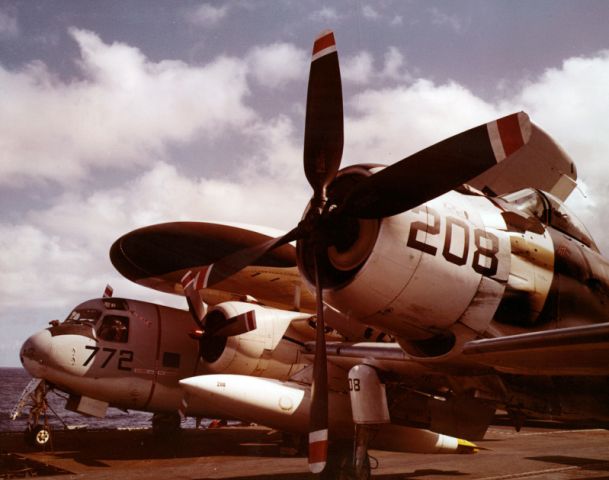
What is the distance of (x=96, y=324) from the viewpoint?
1260 cm

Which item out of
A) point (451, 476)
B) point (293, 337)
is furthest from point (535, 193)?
point (293, 337)

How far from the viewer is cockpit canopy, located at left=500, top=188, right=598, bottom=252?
22.9 ft

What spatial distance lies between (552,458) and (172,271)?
1067 centimetres

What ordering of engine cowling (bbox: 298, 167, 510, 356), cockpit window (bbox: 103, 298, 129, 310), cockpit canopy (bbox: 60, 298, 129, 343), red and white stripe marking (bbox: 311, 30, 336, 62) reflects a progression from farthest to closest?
cockpit window (bbox: 103, 298, 129, 310)
cockpit canopy (bbox: 60, 298, 129, 343)
red and white stripe marking (bbox: 311, 30, 336, 62)
engine cowling (bbox: 298, 167, 510, 356)

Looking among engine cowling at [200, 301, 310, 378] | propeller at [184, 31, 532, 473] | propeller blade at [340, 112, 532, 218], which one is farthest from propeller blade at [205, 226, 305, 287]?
engine cowling at [200, 301, 310, 378]

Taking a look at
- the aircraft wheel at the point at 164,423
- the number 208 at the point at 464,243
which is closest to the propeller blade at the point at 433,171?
the number 208 at the point at 464,243

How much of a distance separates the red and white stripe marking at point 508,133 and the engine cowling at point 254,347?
25.0 feet

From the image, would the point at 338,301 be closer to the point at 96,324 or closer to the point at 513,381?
the point at 513,381

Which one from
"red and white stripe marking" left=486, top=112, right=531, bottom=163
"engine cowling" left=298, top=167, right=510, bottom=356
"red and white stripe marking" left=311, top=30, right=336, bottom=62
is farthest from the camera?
"red and white stripe marking" left=311, top=30, right=336, bottom=62

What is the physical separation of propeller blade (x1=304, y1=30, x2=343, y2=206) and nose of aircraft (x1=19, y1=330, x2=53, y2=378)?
28.1ft

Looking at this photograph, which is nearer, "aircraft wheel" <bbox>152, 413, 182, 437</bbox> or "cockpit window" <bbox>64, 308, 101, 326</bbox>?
"cockpit window" <bbox>64, 308, 101, 326</bbox>

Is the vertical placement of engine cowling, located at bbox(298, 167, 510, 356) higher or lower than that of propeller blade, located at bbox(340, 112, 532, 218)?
lower

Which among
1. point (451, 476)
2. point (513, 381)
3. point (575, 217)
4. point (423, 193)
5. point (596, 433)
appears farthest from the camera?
point (596, 433)

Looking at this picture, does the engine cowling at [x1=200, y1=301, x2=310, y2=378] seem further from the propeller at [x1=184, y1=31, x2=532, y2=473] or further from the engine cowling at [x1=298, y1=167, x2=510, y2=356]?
the engine cowling at [x1=298, y1=167, x2=510, y2=356]
